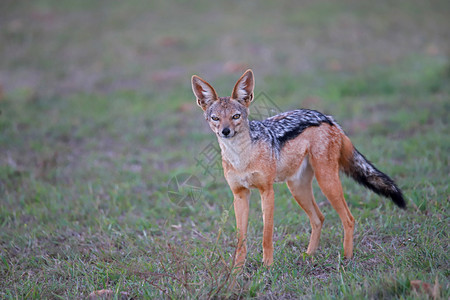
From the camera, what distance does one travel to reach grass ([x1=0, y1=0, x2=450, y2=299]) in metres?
4.71

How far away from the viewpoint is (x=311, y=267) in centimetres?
482

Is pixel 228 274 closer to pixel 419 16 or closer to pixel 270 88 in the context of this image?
pixel 270 88

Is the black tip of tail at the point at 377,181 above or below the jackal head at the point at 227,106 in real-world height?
below

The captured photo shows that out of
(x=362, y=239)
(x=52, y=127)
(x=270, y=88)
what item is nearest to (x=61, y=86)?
(x=52, y=127)

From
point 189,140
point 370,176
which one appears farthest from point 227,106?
point 189,140

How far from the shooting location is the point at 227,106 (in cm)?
492

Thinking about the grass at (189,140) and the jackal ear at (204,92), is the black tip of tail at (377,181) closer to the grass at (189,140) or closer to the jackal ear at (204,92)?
the grass at (189,140)

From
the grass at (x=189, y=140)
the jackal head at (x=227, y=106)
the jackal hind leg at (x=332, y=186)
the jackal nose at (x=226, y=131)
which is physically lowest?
the grass at (x=189, y=140)

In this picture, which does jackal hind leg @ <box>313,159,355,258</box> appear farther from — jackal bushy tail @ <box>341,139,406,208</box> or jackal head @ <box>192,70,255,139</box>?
jackal head @ <box>192,70,255,139</box>

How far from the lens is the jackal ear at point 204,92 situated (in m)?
5.09

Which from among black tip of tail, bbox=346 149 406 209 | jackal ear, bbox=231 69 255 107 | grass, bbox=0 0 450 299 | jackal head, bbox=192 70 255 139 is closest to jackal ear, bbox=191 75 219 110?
jackal head, bbox=192 70 255 139

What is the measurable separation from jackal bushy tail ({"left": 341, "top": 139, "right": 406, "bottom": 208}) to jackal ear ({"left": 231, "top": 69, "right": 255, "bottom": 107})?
51.7 inches

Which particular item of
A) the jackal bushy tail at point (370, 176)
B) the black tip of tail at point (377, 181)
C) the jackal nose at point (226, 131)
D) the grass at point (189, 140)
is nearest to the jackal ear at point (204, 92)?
the jackal nose at point (226, 131)

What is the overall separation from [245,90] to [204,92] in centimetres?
47
